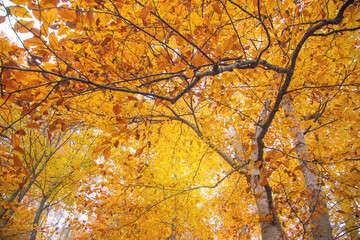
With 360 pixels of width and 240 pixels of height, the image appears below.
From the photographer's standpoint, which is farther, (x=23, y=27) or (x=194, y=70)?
(x=194, y=70)

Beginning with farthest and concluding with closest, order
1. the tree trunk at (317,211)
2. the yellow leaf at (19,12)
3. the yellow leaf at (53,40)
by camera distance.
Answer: the tree trunk at (317,211) < the yellow leaf at (53,40) < the yellow leaf at (19,12)

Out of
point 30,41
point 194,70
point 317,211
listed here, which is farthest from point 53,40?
point 317,211

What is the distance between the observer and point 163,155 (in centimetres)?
454

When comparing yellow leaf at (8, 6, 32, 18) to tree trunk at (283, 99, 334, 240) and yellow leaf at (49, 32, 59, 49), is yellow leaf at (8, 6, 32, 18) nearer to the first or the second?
yellow leaf at (49, 32, 59, 49)

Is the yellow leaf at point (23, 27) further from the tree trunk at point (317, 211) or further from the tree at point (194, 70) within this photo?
the tree trunk at point (317, 211)

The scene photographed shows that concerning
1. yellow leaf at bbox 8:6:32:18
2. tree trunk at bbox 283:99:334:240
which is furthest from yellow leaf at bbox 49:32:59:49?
tree trunk at bbox 283:99:334:240

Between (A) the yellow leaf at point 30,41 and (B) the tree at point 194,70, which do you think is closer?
(A) the yellow leaf at point 30,41

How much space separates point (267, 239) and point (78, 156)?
18.9 feet

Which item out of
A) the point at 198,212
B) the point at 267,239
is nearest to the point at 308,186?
the point at 267,239

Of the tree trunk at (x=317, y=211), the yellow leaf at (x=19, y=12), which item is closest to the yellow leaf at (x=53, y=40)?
the yellow leaf at (x=19, y=12)

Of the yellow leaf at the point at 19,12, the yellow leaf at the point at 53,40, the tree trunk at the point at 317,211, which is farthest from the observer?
the tree trunk at the point at 317,211

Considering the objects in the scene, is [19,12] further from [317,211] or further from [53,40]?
[317,211]

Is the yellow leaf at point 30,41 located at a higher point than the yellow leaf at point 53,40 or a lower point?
lower

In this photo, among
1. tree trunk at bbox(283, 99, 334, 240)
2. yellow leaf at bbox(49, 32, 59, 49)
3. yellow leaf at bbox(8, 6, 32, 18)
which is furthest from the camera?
tree trunk at bbox(283, 99, 334, 240)
